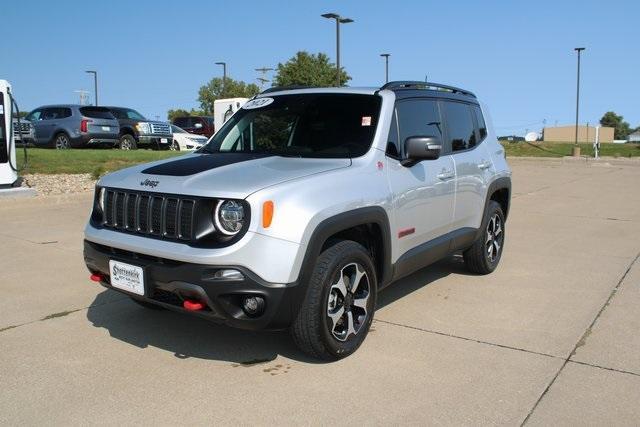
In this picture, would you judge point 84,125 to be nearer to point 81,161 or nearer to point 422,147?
point 81,161

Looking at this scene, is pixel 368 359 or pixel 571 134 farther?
pixel 571 134

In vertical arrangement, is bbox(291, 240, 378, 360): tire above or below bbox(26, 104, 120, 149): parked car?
below

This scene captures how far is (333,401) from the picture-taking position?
11.3 feet

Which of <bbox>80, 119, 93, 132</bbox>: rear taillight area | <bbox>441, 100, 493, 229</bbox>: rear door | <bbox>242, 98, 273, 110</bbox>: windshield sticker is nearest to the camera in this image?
<bbox>242, 98, 273, 110</bbox>: windshield sticker

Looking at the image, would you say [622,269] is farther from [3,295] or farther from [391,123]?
[3,295]

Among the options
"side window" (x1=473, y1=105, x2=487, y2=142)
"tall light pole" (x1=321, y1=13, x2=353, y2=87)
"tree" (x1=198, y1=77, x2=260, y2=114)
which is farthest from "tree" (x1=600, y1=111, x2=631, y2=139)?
"side window" (x1=473, y1=105, x2=487, y2=142)

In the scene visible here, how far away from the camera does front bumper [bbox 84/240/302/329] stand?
3.44m

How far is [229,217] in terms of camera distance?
352 centimetres

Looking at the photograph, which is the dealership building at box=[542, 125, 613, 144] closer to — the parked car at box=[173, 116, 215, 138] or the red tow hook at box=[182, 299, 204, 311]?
the parked car at box=[173, 116, 215, 138]

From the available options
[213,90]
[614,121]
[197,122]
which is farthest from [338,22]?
[614,121]

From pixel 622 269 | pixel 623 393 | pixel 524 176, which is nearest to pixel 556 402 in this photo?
pixel 623 393

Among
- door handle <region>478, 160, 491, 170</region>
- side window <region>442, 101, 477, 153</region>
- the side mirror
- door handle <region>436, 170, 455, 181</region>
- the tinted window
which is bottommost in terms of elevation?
door handle <region>436, 170, 455, 181</region>

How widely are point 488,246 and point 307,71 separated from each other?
29.9 m

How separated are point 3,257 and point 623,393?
6.16 m
